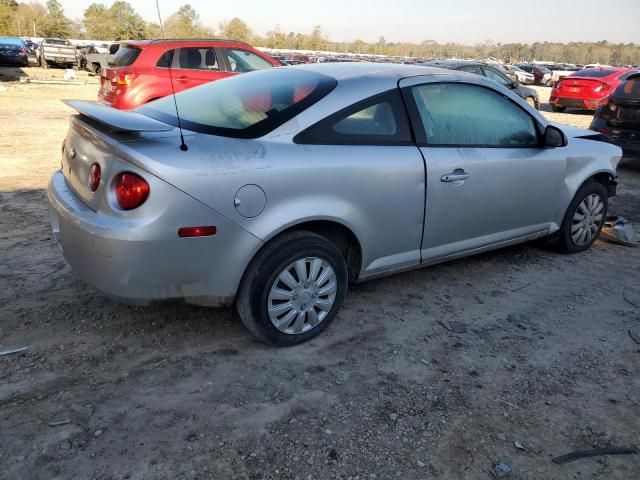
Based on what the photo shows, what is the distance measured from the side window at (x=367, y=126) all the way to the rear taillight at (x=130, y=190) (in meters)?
0.85

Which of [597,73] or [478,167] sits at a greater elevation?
[597,73]

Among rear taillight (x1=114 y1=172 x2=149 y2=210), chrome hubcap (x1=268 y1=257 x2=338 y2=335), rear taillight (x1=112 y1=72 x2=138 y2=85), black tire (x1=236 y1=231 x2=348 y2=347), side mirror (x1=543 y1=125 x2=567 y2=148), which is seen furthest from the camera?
rear taillight (x1=112 y1=72 x2=138 y2=85)

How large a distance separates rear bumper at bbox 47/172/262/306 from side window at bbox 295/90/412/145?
0.71 m

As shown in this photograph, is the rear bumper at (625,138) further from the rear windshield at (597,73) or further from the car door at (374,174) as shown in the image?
the rear windshield at (597,73)

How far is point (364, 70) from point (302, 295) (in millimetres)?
1536

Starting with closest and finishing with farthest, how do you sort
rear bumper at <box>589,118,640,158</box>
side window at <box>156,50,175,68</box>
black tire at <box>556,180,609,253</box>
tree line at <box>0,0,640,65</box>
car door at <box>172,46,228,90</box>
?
black tire at <box>556,180,609,253</box> → rear bumper at <box>589,118,640,158</box> → side window at <box>156,50,175,68</box> → car door at <box>172,46,228,90</box> → tree line at <box>0,0,640,65</box>

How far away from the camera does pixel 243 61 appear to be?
32.6 feet

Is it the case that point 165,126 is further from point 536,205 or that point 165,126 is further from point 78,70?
point 78,70

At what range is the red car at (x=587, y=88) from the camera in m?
15.7

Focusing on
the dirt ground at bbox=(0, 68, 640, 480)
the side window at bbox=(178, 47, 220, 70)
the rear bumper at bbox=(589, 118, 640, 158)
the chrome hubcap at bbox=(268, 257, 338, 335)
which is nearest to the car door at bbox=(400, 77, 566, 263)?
the dirt ground at bbox=(0, 68, 640, 480)

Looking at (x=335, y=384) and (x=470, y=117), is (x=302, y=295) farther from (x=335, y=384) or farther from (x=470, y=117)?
(x=470, y=117)

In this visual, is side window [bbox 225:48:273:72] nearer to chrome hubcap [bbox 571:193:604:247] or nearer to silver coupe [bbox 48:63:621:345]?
silver coupe [bbox 48:63:621:345]

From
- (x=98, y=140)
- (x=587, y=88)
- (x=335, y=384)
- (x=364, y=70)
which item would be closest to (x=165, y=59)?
(x=364, y=70)

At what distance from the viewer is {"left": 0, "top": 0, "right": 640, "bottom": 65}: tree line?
203 ft
